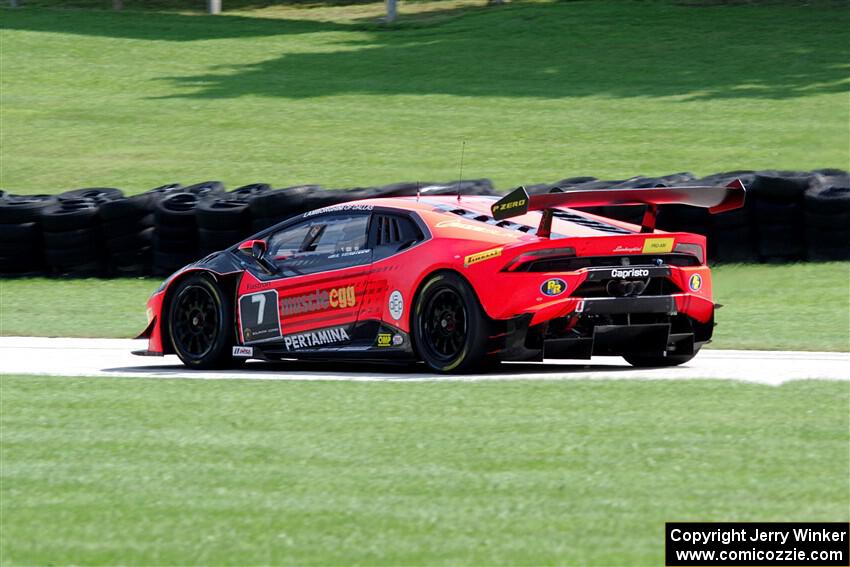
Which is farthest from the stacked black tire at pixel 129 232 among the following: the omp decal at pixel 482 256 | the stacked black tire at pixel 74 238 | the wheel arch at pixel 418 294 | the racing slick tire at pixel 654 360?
the omp decal at pixel 482 256

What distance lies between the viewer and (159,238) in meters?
16.8

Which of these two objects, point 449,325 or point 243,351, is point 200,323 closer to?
point 243,351

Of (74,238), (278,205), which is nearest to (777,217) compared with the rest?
(278,205)

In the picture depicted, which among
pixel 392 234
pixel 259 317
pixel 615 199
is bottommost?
pixel 259 317

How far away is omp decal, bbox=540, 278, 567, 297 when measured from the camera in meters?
9.16

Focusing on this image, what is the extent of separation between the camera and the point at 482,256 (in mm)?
9258

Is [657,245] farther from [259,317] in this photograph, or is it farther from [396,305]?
[259,317]

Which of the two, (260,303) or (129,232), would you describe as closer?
(260,303)

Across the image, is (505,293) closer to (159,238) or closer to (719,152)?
(159,238)

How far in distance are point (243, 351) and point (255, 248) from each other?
31.6 inches

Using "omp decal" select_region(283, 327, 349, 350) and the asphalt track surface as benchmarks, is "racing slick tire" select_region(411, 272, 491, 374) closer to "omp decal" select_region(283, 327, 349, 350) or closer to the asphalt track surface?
the asphalt track surface

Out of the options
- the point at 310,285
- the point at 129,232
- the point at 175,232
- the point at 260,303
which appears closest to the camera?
the point at 310,285

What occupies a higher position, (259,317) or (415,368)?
(259,317)

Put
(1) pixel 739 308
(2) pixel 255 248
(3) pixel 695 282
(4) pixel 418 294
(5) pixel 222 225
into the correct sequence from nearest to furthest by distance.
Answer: (4) pixel 418 294 < (3) pixel 695 282 < (2) pixel 255 248 < (1) pixel 739 308 < (5) pixel 222 225
